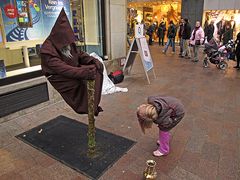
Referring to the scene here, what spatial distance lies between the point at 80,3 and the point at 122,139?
3.75 metres

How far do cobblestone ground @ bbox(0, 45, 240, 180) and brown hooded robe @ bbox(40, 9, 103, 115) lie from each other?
845mm

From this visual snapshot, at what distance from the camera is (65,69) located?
225 cm

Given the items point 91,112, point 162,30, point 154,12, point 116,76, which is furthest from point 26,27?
point 154,12

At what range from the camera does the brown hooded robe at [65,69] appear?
2256 mm

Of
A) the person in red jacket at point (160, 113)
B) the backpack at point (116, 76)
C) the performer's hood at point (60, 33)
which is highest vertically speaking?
the performer's hood at point (60, 33)

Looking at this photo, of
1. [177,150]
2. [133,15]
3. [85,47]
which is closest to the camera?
[177,150]

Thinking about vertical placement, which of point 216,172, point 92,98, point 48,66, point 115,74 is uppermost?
point 48,66

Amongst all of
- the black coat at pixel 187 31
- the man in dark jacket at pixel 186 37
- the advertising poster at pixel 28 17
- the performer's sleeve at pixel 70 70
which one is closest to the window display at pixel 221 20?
the man in dark jacket at pixel 186 37

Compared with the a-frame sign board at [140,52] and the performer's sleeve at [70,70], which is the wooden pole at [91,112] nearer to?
the performer's sleeve at [70,70]

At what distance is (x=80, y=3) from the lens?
5234mm

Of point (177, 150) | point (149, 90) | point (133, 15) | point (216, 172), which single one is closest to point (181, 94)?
point (149, 90)

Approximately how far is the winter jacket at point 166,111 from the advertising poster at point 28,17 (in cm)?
331

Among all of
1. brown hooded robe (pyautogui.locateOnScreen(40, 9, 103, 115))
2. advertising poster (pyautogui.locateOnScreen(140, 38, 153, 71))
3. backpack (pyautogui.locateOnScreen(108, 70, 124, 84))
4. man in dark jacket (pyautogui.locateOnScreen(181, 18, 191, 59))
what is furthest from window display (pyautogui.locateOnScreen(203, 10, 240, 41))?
brown hooded robe (pyautogui.locateOnScreen(40, 9, 103, 115))

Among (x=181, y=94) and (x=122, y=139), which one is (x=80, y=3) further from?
(x=122, y=139)
